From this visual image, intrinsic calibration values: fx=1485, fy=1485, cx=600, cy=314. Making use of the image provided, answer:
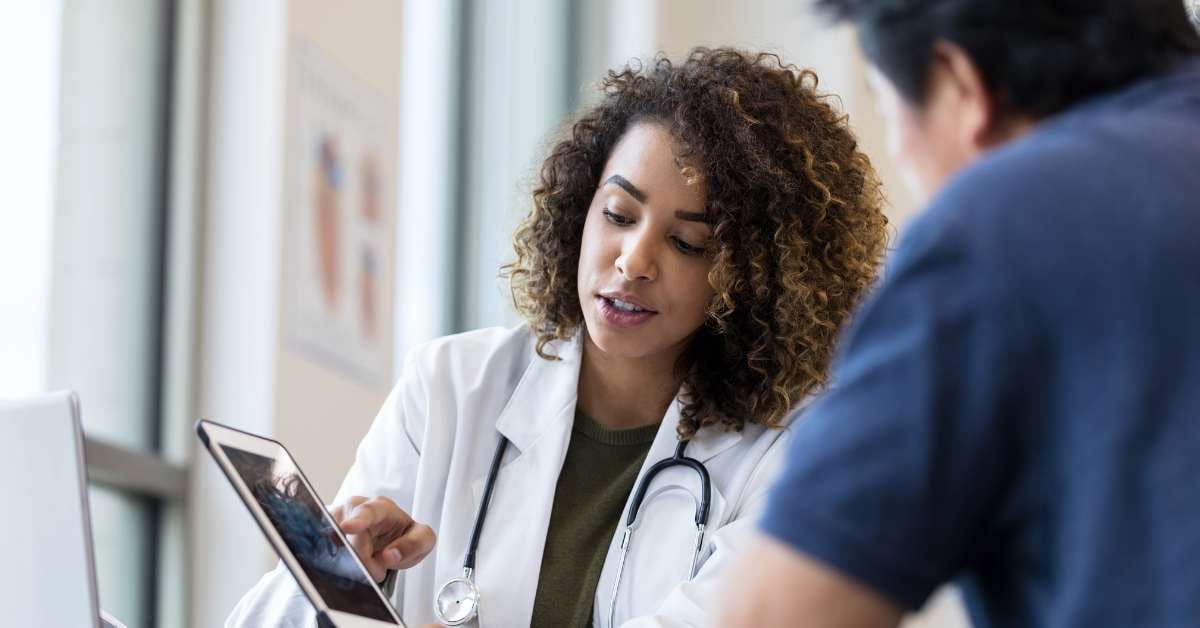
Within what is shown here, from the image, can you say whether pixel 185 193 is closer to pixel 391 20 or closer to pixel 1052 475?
pixel 391 20

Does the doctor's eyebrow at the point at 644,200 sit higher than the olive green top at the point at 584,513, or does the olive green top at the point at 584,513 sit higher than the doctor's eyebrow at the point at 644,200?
the doctor's eyebrow at the point at 644,200

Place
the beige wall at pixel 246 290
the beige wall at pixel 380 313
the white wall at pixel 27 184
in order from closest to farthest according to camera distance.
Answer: the white wall at pixel 27 184
the beige wall at pixel 246 290
the beige wall at pixel 380 313

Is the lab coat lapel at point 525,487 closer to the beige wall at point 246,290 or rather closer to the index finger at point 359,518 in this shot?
the index finger at point 359,518

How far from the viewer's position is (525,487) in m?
Result: 1.89

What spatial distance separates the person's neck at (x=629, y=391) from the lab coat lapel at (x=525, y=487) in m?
0.04

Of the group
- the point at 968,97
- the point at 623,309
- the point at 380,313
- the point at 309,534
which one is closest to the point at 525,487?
the point at 623,309

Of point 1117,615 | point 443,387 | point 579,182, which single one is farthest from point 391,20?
point 1117,615

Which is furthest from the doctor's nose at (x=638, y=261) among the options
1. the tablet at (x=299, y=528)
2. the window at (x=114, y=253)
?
the window at (x=114, y=253)

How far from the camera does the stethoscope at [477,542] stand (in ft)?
5.74

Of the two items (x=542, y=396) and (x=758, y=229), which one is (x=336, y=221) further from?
(x=758, y=229)

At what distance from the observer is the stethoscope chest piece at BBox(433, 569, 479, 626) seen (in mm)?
1739

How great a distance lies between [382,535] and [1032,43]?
1036 mm

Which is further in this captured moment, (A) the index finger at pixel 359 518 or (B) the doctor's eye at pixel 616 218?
(B) the doctor's eye at pixel 616 218

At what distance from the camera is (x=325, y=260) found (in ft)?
10.2
